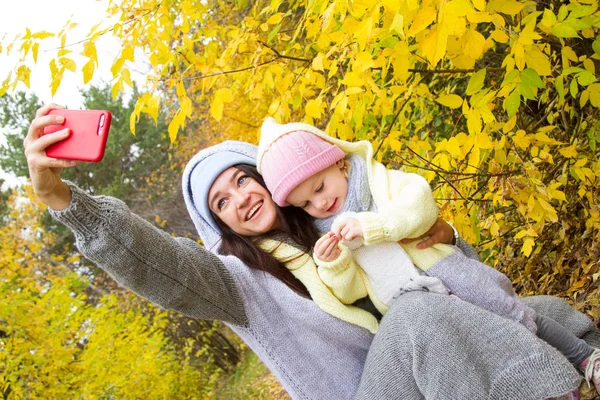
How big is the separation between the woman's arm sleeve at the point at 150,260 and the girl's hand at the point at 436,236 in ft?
1.99

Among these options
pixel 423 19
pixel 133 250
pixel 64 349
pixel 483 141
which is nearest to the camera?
pixel 423 19

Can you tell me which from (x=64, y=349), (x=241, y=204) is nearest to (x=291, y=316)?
(x=241, y=204)

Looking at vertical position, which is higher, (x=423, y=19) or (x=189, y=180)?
(x=423, y=19)

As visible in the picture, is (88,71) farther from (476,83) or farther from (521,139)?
(521,139)

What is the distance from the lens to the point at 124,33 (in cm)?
254

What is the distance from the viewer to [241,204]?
1996mm

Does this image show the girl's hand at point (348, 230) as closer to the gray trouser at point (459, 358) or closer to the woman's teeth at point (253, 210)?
the gray trouser at point (459, 358)

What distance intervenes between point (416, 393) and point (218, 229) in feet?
2.83

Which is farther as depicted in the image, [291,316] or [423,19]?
[291,316]

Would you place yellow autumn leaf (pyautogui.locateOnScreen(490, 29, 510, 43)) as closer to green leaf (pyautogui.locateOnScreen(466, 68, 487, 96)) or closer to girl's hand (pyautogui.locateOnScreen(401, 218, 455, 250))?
green leaf (pyautogui.locateOnScreen(466, 68, 487, 96))

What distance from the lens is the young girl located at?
1780mm

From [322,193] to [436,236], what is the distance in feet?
1.26

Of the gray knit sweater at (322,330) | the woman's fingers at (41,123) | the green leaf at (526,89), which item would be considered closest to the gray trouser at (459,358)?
the gray knit sweater at (322,330)

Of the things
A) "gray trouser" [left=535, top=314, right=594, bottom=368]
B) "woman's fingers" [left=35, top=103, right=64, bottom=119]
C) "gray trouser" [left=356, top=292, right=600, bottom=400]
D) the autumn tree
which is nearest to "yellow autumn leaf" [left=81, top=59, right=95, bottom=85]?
"woman's fingers" [left=35, top=103, right=64, bottom=119]
